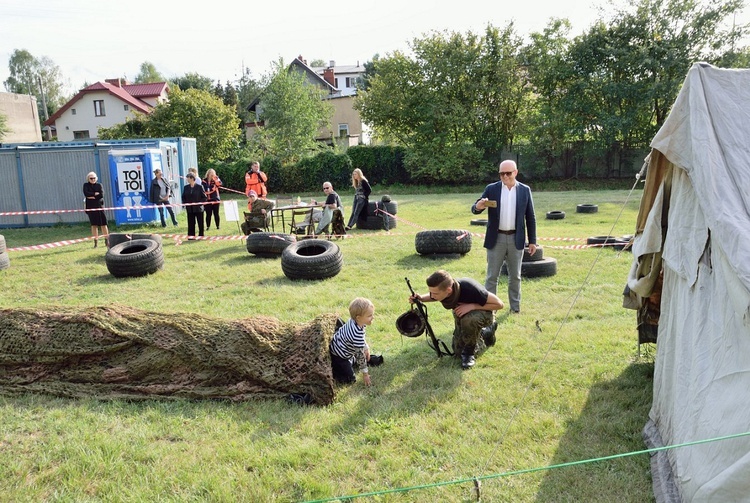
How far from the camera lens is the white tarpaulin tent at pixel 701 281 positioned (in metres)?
2.96

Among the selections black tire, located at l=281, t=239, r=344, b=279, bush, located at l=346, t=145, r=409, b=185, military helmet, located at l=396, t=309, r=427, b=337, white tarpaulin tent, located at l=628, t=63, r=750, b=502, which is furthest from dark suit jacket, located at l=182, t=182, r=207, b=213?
bush, located at l=346, t=145, r=409, b=185

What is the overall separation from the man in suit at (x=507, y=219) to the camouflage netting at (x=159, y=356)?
2485 mm

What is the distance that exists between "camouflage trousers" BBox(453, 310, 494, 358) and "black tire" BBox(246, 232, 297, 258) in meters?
6.05

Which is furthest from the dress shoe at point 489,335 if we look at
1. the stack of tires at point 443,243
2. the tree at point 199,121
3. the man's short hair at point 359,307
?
the tree at point 199,121

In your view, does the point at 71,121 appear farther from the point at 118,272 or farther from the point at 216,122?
the point at 118,272

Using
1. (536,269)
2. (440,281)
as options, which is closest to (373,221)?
(536,269)

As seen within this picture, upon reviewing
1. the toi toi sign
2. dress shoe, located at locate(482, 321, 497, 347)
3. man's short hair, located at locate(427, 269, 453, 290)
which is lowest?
dress shoe, located at locate(482, 321, 497, 347)

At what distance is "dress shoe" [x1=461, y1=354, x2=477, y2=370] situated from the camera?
552cm

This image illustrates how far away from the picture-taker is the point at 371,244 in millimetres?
12367

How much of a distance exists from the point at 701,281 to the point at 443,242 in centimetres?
704

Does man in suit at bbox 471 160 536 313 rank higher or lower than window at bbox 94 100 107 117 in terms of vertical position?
lower

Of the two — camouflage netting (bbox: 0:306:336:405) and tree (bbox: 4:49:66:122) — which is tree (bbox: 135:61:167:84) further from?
camouflage netting (bbox: 0:306:336:405)

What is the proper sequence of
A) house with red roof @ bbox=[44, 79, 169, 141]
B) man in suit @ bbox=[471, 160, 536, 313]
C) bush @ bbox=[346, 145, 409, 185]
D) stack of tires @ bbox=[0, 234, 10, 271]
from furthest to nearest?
house with red roof @ bbox=[44, 79, 169, 141], bush @ bbox=[346, 145, 409, 185], stack of tires @ bbox=[0, 234, 10, 271], man in suit @ bbox=[471, 160, 536, 313]

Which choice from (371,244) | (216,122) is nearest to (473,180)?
(216,122)
